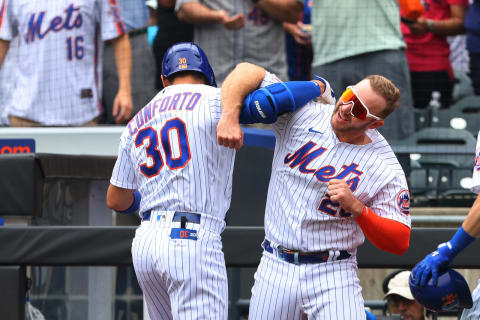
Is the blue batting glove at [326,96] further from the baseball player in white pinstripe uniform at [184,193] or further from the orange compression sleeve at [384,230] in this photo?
the orange compression sleeve at [384,230]

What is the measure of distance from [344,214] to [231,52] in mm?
3276

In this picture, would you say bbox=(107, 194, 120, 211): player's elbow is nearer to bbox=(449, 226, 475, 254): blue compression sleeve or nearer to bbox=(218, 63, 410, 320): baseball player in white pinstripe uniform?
bbox=(218, 63, 410, 320): baseball player in white pinstripe uniform

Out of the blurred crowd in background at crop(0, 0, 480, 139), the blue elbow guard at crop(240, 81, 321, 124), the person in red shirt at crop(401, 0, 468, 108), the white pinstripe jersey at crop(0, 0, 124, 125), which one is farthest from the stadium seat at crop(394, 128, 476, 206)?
the blue elbow guard at crop(240, 81, 321, 124)

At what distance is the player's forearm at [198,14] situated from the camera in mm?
6898

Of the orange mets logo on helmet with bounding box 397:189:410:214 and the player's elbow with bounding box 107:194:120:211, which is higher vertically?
the orange mets logo on helmet with bounding box 397:189:410:214

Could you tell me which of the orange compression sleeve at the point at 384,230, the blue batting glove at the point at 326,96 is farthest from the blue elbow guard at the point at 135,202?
the orange compression sleeve at the point at 384,230

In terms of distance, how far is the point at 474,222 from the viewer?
366 centimetres

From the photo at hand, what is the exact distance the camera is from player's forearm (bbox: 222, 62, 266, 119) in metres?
3.78

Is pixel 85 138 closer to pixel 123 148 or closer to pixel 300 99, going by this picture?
pixel 123 148

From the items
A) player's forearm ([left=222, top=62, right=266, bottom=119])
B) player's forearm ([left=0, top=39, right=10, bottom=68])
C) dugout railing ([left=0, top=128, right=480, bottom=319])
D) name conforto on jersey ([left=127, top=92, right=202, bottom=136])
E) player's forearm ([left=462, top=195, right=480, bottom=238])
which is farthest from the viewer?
player's forearm ([left=0, top=39, right=10, bottom=68])

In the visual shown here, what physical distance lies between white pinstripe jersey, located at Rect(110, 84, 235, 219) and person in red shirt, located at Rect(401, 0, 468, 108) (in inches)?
144

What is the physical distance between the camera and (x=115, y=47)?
6.95 metres

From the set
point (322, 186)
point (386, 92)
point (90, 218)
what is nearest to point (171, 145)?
point (322, 186)

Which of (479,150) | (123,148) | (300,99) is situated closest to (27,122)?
(123,148)
